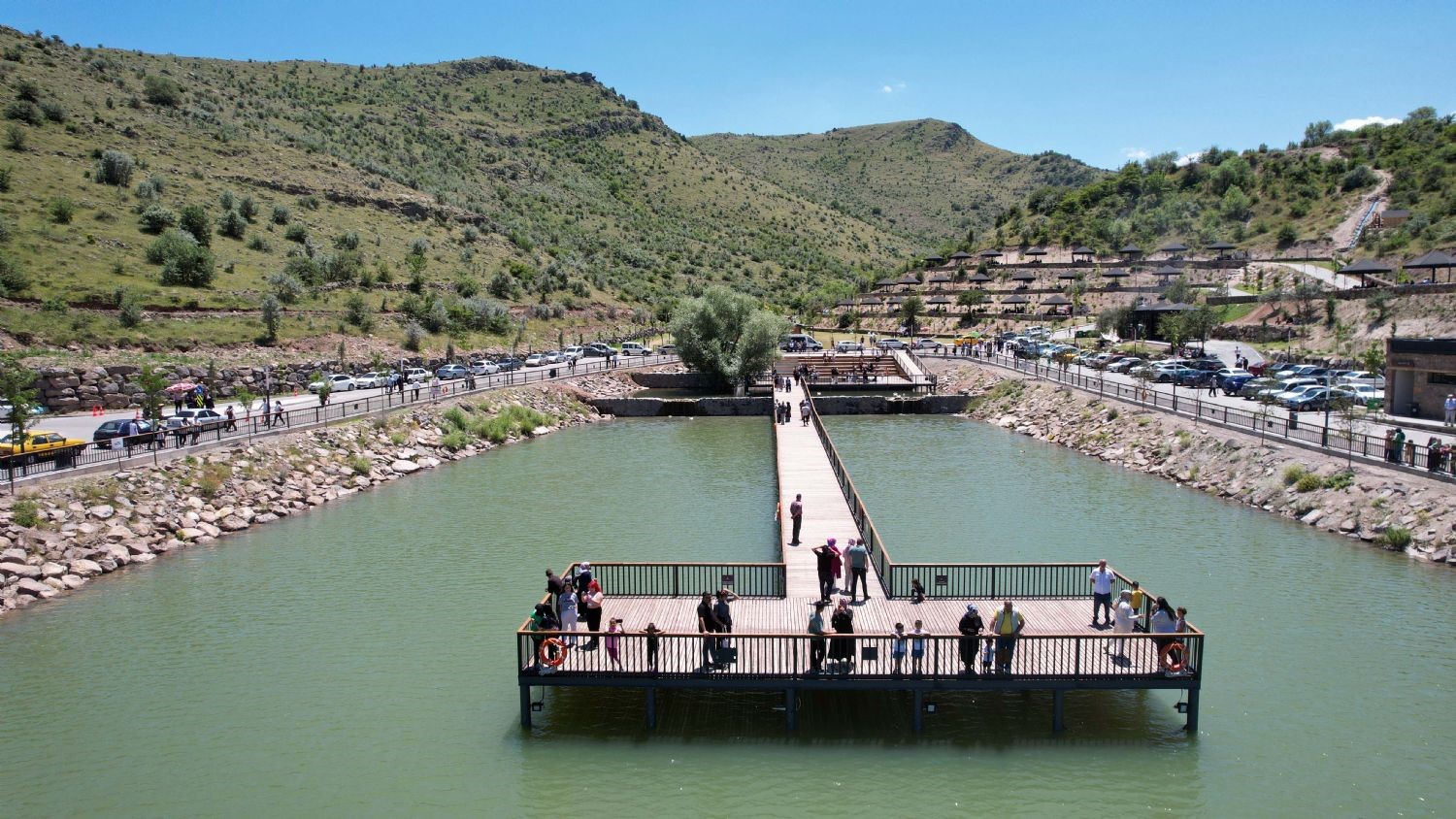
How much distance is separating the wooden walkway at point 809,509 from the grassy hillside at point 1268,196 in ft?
200

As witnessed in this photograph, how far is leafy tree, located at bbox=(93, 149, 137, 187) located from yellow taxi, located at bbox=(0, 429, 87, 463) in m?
43.6

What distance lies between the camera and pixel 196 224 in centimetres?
6019

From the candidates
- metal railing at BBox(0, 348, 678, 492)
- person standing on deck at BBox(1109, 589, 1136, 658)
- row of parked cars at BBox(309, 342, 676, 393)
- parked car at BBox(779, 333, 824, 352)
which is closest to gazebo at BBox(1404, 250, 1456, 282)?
parked car at BBox(779, 333, 824, 352)

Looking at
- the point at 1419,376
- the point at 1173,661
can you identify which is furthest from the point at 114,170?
the point at 1419,376

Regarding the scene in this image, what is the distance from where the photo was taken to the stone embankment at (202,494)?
2206 centimetres

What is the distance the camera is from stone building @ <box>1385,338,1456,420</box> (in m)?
32.7

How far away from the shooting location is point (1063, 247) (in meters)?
103

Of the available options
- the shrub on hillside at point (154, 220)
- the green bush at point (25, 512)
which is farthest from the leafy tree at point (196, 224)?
the green bush at point (25, 512)

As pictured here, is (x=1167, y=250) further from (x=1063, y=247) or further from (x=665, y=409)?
(x=665, y=409)

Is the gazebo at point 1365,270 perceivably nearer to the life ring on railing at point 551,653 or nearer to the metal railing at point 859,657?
the metal railing at point 859,657

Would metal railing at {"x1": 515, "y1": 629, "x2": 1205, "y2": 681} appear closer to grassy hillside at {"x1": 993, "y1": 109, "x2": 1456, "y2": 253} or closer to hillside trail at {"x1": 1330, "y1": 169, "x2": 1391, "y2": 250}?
grassy hillside at {"x1": 993, "y1": 109, "x2": 1456, "y2": 253}

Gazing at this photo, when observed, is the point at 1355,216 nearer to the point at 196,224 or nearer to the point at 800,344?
the point at 800,344

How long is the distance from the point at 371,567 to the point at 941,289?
3282 inches

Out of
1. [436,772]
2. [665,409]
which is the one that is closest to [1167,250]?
[665,409]
